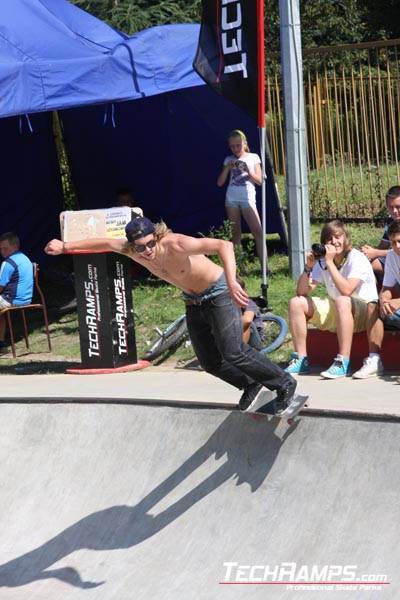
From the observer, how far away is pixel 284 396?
611 centimetres

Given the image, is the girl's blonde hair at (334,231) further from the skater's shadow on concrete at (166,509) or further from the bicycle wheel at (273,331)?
the skater's shadow on concrete at (166,509)

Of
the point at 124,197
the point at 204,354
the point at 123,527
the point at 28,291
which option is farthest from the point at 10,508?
the point at 124,197

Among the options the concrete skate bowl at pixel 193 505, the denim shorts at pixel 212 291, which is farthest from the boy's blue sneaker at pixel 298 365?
the denim shorts at pixel 212 291

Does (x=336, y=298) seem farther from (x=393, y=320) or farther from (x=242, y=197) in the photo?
(x=242, y=197)

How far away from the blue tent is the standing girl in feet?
2.41

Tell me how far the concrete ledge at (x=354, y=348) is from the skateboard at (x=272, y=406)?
179 centimetres

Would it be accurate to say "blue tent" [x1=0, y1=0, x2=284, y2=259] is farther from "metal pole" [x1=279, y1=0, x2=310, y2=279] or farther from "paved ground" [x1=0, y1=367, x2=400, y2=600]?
"paved ground" [x1=0, y1=367, x2=400, y2=600]

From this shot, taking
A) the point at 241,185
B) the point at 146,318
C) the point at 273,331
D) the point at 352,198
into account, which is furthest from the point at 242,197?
the point at 273,331

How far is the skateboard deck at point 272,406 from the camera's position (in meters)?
6.04

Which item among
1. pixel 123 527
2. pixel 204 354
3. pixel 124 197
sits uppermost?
pixel 124 197

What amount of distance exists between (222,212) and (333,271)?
585cm

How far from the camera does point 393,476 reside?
17.9ft

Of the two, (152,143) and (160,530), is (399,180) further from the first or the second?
(160,530)

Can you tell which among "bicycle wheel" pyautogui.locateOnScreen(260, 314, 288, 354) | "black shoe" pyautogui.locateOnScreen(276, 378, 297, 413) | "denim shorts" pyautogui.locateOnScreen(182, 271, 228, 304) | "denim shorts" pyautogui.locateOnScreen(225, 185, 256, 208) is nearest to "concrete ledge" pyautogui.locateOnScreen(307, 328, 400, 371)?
"bicycle wheel" pyautogui.locateOnScreen(260, 314, 288, 354)
